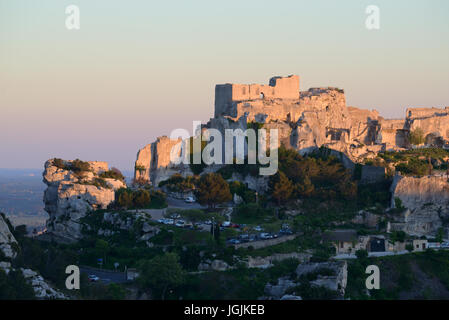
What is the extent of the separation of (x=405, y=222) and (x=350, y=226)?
14.1 ft

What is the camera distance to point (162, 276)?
150ft

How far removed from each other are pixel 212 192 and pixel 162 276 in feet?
48.3

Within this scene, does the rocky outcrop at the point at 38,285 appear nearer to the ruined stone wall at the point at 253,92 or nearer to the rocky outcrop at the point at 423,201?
the rocky outcrop at the point at 423,201

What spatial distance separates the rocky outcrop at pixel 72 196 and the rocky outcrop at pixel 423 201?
2061 centimetres

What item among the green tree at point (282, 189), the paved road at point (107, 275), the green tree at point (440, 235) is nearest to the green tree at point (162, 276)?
the paved road at point (107, 275)

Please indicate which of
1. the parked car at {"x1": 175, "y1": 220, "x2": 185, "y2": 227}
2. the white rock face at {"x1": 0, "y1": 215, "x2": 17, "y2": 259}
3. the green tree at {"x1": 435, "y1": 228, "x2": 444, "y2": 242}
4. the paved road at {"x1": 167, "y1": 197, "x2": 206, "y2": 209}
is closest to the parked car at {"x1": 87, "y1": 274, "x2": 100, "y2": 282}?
the white rock face at {"x1": 0, "y1": 215, "x2": 17, "y2": 259}

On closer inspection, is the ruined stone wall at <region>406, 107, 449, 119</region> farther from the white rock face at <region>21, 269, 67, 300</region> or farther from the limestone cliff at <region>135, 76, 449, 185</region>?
the white rock face at <region>21, 269, 67, 300</region>

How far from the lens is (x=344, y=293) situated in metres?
46.2

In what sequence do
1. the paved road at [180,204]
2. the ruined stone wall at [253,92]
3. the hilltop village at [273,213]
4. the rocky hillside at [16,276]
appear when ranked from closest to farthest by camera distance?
the rocky hillside at [16,276] < the hilltop village at [273,213] < the paved road at [180,204] < the ruined stone wall at [253,92]

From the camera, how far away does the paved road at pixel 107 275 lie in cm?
4806

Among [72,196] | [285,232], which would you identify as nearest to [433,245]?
[285,232]

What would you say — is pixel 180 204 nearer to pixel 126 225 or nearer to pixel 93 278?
pixel 126 225

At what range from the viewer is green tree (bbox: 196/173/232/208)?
2345 inches
